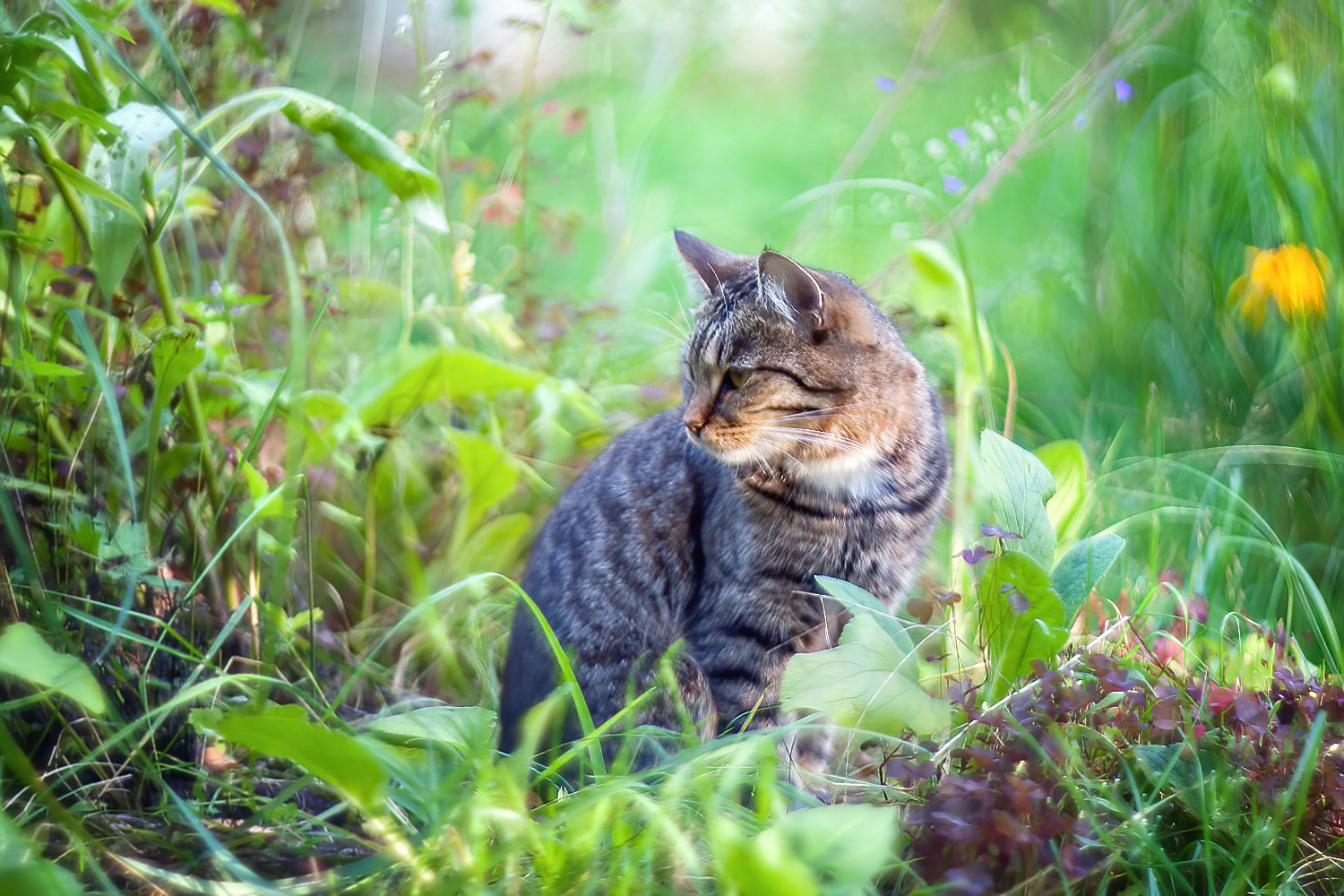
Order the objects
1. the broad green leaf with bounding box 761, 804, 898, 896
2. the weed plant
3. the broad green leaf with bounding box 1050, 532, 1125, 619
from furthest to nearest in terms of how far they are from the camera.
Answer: the broad green leaf with bounding box 1050, 532, 1125, 619, the weed plant, the broad green leaf with bounding box 761, 804, 898, 896

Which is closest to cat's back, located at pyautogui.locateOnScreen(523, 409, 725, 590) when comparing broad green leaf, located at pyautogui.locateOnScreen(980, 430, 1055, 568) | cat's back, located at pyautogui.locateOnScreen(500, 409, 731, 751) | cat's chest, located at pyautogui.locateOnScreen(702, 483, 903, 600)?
cat's back, located at pyautogui.locateOnScreen(500, 409, 731, 751)

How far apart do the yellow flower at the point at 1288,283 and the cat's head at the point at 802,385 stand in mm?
856

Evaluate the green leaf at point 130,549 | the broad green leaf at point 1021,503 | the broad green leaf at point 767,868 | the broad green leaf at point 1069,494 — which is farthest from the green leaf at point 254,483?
the broad green leaf at point 1069,494

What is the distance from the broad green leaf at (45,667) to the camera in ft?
3.11

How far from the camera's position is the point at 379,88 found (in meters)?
2.83

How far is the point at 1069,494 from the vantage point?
5.73 ft

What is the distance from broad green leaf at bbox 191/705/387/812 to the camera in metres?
0.86

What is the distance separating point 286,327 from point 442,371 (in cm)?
55

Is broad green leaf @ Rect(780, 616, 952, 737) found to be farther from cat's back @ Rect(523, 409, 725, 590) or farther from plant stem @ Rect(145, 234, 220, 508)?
plant stem @ Rect(145, 234, 220, 508)

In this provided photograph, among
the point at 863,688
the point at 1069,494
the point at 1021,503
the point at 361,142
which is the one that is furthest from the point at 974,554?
the point at 361,142

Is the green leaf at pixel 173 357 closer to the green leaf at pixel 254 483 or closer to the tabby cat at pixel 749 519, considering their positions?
the green leaf at pixel 254 483

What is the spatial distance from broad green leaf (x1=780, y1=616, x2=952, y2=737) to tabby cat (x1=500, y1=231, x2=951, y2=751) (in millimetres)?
417

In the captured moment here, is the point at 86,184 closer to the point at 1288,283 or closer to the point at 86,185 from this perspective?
the point at 86,185

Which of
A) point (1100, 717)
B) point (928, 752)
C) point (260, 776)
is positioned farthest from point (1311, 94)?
point (260, 776)
